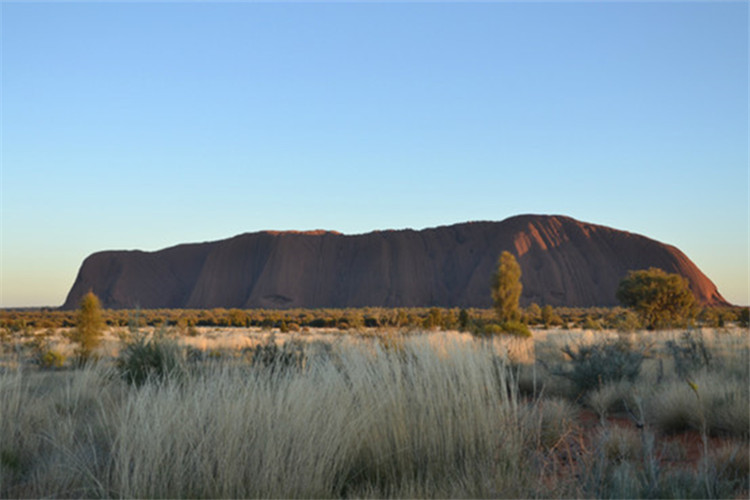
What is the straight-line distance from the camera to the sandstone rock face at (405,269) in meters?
88.7

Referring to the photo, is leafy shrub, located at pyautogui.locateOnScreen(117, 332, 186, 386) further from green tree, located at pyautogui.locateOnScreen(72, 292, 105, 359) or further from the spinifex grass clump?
green tree, located at pyautogui.locateOnScreen(72, 292, 105, 359)

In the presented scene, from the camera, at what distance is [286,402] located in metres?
4.99

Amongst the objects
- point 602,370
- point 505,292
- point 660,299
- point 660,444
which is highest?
point 505,292

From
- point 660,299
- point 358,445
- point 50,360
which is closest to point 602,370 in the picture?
point 358,445

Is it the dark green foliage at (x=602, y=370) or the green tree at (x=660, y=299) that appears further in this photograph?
the green tree at (x=660, y=299)

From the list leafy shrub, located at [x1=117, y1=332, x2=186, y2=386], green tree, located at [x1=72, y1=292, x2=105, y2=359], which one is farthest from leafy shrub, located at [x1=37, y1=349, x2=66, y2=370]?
leafy shrub, located at [x1=117, y1=332, x2=186, y2=386]

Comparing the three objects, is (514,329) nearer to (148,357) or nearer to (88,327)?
(88,327)

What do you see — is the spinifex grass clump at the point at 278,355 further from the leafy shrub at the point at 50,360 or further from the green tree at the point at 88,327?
the green tree at the point at 88,327

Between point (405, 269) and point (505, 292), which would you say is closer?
point (505, 292)

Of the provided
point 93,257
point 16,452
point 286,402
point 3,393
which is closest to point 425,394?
point 286,402

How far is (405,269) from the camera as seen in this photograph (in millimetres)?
93625

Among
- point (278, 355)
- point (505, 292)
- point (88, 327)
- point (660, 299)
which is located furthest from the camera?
point (505, 292)

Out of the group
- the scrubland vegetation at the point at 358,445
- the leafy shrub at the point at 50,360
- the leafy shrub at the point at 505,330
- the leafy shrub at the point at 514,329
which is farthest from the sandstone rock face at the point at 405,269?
the scrubland vegetation at the point at 358,445

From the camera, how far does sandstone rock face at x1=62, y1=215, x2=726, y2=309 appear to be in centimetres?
8869
